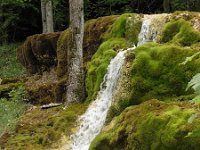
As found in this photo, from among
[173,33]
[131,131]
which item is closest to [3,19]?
[173,33]

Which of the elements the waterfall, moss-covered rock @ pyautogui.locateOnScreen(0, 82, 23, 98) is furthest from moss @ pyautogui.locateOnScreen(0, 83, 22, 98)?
the waterfall

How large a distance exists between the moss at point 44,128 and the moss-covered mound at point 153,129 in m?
2.52

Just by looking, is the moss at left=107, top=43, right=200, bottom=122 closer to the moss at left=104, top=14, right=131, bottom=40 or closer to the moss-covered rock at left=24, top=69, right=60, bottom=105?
the moss at left=104, top=14, right=131, bottom=40

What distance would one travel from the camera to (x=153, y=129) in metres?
6.68

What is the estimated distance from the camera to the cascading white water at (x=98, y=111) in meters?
9.98

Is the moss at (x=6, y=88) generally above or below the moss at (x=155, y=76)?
below

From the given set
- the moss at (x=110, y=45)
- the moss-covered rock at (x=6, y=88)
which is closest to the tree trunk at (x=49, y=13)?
the moss-covered rock at (x=6, y=88)

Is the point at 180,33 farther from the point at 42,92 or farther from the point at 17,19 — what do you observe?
the point at 17,19

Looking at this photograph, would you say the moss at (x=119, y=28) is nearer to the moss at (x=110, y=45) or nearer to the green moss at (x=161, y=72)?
the moss at (x=110, y=45)

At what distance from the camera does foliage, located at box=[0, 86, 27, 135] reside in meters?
11.3

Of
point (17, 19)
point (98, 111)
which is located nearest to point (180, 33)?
point (98, 111)

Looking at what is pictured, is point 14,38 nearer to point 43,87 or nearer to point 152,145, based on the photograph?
point 43,87

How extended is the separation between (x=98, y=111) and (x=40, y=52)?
24.7 ft

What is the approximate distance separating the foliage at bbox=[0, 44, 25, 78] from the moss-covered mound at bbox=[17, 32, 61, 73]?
201 cm
